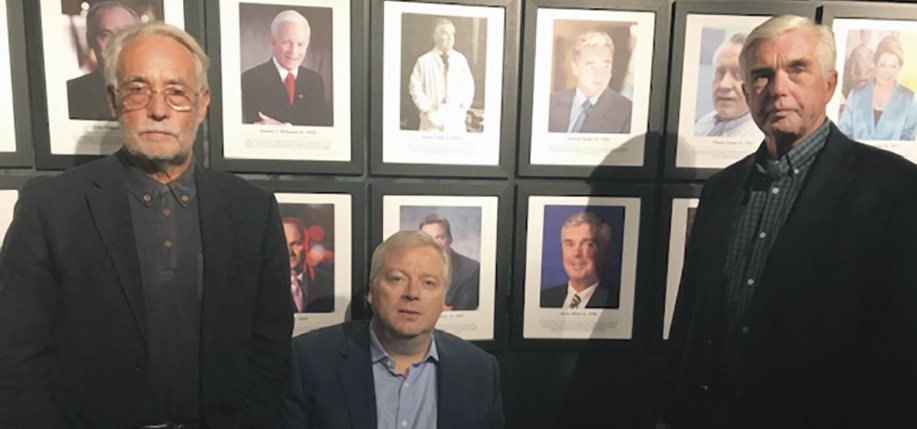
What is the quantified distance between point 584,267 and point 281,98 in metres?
1.26

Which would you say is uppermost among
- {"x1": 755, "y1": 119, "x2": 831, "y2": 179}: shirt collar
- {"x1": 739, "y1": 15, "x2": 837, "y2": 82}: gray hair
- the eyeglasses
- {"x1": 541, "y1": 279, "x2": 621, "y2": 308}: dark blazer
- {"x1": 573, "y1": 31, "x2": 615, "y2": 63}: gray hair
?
{"x1": 573, "y1": 31, "x2": 615, "y2": 63}: gray hair

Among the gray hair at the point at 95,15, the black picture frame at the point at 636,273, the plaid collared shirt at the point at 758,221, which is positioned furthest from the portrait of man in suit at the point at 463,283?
the gray hair at the point at 95,15

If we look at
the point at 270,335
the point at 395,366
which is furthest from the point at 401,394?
the point at 270,335

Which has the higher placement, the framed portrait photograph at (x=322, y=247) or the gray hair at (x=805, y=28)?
the gray hair at (x=805, y=28)

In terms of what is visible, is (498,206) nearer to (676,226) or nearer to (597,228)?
(597,228)

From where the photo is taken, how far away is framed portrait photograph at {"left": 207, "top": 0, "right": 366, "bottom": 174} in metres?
1.87

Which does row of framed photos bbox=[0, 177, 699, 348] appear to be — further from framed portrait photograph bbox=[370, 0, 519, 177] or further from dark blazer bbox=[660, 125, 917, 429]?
dark blazer bbox=[660, 125, 917, 429]

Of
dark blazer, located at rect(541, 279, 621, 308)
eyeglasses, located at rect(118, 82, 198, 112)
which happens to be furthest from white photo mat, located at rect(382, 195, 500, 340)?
eyeglasses, located at rect(118, 82, 198, 112)

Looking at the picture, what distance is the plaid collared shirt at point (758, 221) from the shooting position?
1462 millimetres

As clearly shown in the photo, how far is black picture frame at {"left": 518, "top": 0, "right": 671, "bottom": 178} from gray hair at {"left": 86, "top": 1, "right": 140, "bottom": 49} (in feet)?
4.34

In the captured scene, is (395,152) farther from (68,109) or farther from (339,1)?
(68,109)

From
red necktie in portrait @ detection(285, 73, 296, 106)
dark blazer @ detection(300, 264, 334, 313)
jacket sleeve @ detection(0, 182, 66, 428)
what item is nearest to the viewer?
jacket sleeve @ detection(0, 182, 66, 428)

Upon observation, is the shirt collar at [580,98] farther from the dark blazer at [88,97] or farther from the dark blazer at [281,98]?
the dark blazer at [88,97]

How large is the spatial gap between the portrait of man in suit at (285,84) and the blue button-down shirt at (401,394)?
817 millimetres
